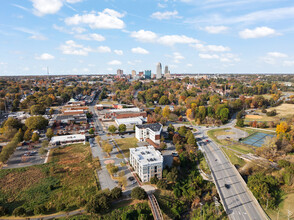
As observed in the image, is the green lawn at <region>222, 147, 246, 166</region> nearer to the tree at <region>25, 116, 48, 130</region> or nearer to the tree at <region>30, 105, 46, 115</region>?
the tree at <region>25, 116, 48, 130</region>

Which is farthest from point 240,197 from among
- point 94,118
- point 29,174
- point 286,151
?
point 94,118

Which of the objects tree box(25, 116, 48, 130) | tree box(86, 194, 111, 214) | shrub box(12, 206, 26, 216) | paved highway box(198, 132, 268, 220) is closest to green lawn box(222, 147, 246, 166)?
paved highway box(198, 132, 268, 220)

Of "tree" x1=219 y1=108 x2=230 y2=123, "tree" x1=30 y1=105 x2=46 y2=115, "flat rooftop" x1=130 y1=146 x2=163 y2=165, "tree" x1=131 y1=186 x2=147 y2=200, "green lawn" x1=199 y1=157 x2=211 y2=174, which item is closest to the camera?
"tree" x1=131 y1=186 x2=147 y2=200

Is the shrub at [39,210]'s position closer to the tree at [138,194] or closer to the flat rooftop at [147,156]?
the tree at [138,194]

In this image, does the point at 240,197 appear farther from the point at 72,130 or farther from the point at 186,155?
A: the point at 72,130

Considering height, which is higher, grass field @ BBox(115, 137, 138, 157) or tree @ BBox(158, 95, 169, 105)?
tree @ BBox(158, 95, 169, 105)

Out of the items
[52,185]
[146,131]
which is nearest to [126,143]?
[146,131]
